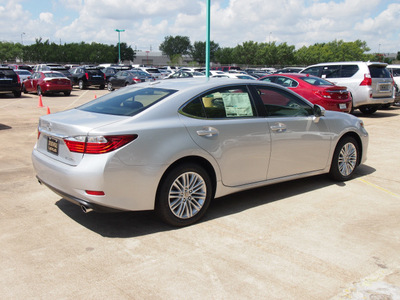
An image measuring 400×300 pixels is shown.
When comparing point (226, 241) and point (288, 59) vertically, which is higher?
point (288, 59)

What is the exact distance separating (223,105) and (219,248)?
5.83 feet

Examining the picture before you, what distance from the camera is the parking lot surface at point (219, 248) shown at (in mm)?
3354

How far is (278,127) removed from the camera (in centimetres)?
536

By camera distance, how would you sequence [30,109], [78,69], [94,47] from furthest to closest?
[94,47], [78,69], [30,109]

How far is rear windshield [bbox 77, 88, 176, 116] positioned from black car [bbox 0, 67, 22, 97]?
18.2 metres

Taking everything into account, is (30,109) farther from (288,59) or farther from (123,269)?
(288,59)

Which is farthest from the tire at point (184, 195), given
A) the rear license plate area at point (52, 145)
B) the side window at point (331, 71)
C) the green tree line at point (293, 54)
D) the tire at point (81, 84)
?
the green tree line at point (293, 54)

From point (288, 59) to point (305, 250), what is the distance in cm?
9019

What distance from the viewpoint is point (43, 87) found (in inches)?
920

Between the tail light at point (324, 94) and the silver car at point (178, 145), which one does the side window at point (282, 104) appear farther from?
the tail light at point (324, 94)

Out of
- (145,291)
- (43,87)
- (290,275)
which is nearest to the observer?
(145,291)

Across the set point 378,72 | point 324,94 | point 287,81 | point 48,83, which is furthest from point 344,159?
point 48,83

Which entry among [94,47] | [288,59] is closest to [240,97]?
[288,59]

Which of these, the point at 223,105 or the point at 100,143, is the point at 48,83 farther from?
the point at 100,143
